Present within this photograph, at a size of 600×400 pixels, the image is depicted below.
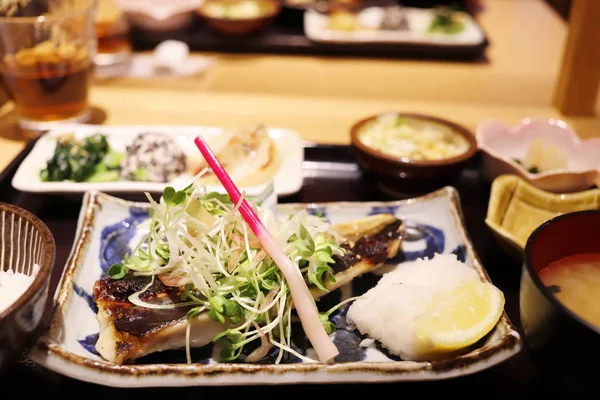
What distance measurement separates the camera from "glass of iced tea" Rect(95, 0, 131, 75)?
10.5 feet

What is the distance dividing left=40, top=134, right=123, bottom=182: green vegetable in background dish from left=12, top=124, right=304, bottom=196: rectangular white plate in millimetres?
67

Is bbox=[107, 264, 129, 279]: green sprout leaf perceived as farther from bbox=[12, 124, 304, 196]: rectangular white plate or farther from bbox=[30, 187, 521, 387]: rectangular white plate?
bbox=[12, 124, 304, 196]: rectangular white plate

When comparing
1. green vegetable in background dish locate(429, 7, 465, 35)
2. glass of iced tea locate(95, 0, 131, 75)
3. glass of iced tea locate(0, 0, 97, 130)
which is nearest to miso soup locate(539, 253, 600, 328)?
glass of iced tea locate(0, 0, 97, 130)

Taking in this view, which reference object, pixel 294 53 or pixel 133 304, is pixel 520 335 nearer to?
pixel 133 304

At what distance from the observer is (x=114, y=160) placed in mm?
2227

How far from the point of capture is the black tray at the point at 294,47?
139 inches

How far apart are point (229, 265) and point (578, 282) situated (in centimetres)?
93

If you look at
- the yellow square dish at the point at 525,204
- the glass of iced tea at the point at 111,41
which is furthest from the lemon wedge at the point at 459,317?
the glass of iced tea at the point at 111,41

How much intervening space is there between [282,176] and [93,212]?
0.72 metres

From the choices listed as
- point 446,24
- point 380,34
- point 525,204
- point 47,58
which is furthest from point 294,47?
point 525,204

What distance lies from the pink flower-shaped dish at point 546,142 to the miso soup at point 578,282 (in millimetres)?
626

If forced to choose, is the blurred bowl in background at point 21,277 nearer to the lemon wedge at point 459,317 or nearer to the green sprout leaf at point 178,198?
the green sprout leaf at point 178,198

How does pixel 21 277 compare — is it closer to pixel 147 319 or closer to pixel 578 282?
pixel 147 319

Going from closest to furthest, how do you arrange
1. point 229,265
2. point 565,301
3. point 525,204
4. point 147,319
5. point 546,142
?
point 565,301 < point 147,319 < point 229,265 < point 525,204 < point 546,142
